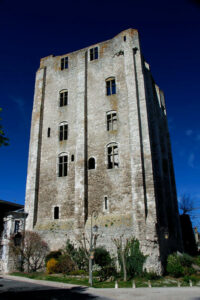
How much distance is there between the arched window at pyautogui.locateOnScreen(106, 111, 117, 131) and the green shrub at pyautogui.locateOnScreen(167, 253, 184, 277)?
13117mm

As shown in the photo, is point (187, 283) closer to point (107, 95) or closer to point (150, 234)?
point (150, 234)

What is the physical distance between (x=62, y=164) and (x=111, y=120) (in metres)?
6.93

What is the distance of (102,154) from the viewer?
24.2m

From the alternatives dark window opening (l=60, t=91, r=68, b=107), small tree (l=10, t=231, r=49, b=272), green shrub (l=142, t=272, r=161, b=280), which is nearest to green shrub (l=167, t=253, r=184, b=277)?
green shrub (l=142, t=272, r=161, b=280)

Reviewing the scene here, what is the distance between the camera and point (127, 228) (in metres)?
19.8

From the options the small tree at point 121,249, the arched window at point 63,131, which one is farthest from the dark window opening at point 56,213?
the arched window at point 63,131

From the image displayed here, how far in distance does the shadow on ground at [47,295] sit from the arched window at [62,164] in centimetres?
1324

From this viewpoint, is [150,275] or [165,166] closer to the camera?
[150,275]

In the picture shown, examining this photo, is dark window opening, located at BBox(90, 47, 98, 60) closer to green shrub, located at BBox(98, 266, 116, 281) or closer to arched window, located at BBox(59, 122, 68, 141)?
arched window, located at BBox(59, 122, 68, 141)

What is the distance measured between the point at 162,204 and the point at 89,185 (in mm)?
6987

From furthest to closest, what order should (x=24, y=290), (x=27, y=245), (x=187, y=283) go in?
1. (x=27, y=245)
2. (x=187, y=283)
3. (x=24, y=290)

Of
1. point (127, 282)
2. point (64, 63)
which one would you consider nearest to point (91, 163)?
point (127, 282)

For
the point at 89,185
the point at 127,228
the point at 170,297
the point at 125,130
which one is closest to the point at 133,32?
the point at 125,130

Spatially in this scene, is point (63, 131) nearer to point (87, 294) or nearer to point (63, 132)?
point (63, 132)
